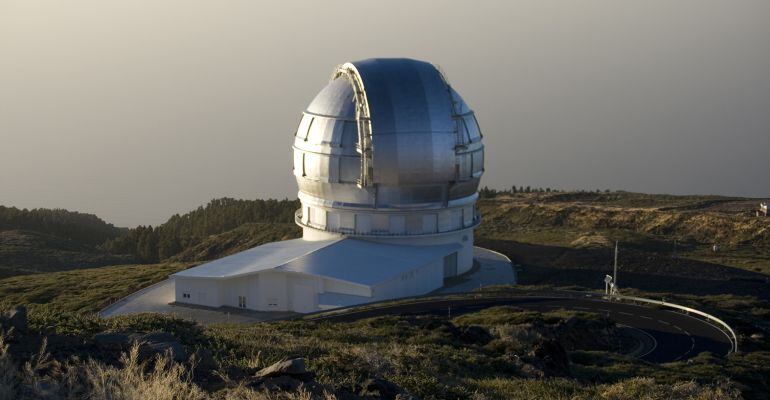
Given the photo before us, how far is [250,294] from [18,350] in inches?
1029

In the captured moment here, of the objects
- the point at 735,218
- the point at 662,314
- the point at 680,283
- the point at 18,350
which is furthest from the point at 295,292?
the point at 735,218

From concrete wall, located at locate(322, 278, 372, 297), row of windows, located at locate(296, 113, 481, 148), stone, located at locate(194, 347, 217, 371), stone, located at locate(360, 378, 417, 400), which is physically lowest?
concrete wall, located at locate(322, 278, 372, 297)

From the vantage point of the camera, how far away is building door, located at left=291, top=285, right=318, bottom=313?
132ft

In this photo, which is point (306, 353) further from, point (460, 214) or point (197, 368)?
point (460, 214)

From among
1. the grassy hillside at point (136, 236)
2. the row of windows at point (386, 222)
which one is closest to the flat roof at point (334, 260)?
the row of windows at point (386, 222)

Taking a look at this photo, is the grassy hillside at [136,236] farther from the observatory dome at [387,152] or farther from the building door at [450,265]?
the building door at [450,265]

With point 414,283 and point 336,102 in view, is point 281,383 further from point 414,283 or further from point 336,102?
point 336,102

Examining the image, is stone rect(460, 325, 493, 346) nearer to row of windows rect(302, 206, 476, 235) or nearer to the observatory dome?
the observatory dome

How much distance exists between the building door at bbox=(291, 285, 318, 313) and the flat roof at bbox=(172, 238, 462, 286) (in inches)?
30.2

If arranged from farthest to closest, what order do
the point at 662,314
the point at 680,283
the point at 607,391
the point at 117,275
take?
the point at 117,275, the point at 680,283, the point at 662,314, the point at 607,391

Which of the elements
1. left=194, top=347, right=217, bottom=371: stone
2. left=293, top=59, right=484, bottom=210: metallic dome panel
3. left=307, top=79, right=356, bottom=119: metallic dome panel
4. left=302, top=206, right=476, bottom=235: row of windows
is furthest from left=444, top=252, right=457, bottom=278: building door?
left=194, top=347, right=217, bottom=371: stone

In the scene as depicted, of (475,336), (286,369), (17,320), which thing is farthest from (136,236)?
(286,369)

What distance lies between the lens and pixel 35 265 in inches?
2404

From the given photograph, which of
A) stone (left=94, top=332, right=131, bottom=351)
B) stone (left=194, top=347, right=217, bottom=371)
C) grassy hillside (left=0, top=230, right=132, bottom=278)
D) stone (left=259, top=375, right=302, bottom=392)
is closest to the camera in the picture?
stone (left=259, top=375, right=302, bottom=392)
